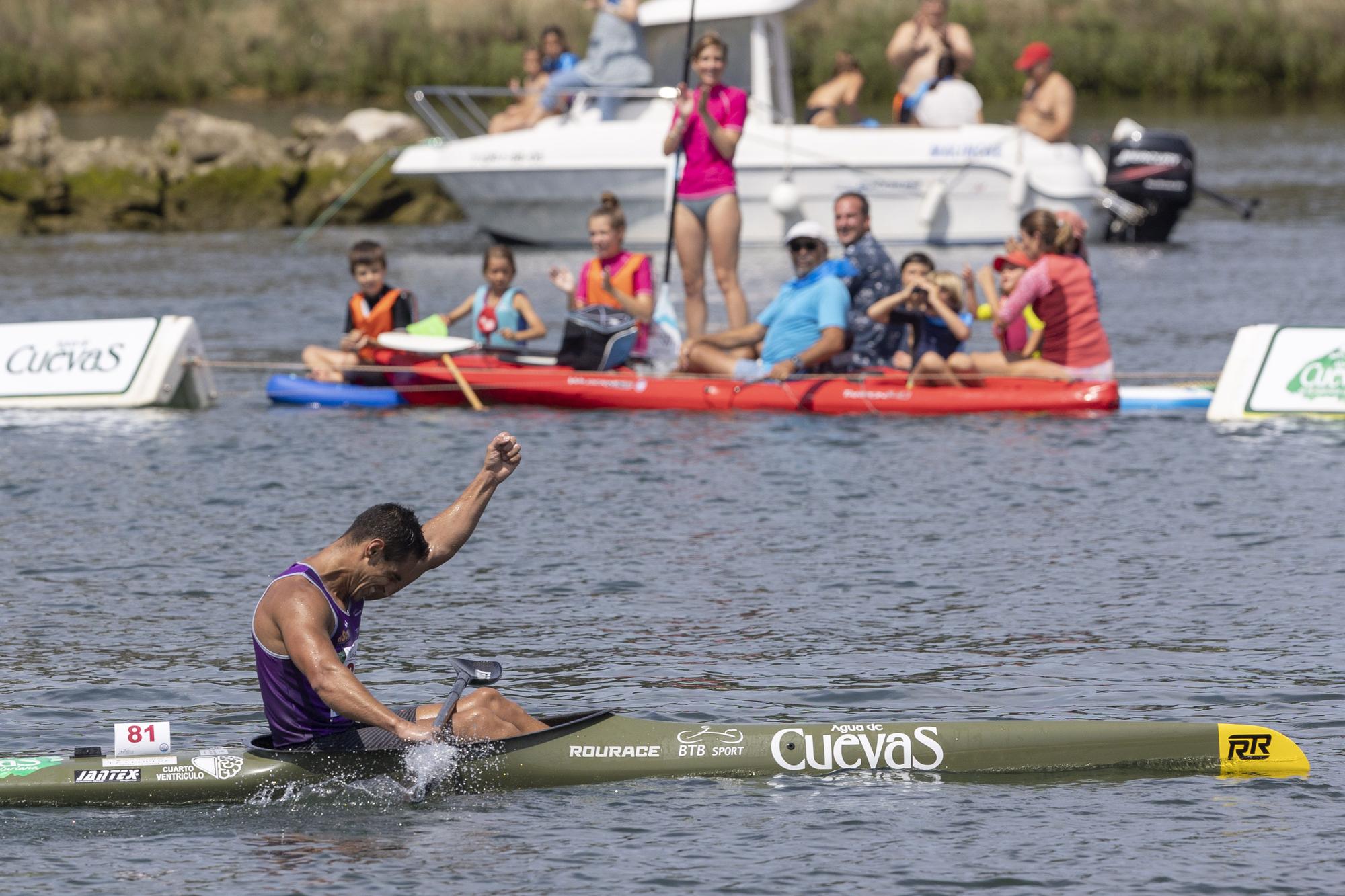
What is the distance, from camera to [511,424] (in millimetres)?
14008

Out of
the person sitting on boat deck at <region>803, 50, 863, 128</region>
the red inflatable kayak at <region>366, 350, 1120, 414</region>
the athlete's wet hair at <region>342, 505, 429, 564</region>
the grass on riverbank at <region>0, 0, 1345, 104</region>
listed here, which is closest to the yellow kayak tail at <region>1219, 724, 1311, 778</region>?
the athlete's wet hair at <region>342, 505, 429, 564</region>

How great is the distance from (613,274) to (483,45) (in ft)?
101

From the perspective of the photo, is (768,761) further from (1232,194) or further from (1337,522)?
(1232,194)

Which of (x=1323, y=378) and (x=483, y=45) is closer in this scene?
(x=1323, y=378)

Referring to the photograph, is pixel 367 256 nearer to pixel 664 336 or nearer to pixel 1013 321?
pixel 664 336

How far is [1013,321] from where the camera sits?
13719 mm

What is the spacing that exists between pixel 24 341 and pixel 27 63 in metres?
30.1

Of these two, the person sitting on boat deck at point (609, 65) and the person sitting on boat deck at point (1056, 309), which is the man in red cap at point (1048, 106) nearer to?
the person sitting on boat deck at point (609, 65)

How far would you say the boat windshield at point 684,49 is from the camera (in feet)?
76.1

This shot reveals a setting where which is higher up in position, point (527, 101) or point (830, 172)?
point (527, 101)

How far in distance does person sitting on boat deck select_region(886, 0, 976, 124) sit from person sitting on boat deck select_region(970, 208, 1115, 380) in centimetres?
952

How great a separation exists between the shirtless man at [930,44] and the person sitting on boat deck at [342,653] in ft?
54.8

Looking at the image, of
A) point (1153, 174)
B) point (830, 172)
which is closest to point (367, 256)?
point (830, 172)

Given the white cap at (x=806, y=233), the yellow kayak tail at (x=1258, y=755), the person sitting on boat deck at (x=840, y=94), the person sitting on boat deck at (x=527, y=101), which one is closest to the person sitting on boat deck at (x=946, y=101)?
the person sitting on boat deck at (x=840, y=94)
